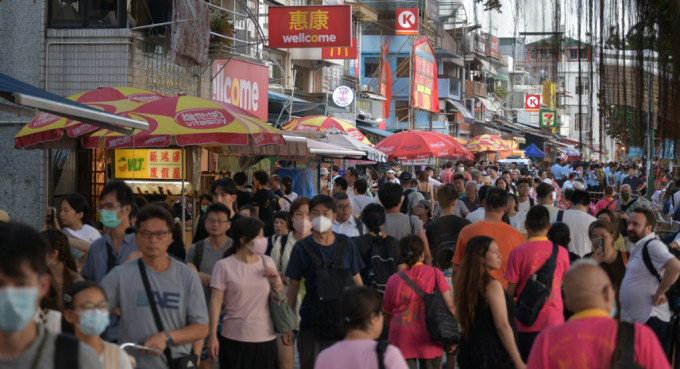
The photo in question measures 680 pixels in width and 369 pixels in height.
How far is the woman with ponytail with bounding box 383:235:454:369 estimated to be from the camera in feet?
22.9

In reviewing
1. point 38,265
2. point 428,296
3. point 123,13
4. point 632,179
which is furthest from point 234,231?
point 632,179

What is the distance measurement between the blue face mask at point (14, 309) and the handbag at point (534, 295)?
4.72 m

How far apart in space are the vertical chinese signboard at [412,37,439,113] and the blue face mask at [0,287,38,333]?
1377 inches

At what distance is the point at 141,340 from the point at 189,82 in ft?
48.6

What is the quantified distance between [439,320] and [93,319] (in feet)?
9.98

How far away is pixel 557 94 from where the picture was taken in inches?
174

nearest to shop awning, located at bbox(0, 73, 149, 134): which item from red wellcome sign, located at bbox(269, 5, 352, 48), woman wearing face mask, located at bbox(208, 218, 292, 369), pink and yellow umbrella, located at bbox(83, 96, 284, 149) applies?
pink and yellow umbrella, located at bbox(83, 96, 284, 149)

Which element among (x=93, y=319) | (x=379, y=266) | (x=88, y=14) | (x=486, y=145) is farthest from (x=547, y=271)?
(x=486, y=145)

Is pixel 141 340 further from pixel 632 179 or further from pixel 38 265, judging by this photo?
pixel 632 179

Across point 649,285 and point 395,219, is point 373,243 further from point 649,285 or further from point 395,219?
point 649,285

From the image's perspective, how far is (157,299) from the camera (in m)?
5.53

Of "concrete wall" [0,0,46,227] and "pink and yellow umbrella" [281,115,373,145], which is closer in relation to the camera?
"concrete wall" [0,0,46,227]

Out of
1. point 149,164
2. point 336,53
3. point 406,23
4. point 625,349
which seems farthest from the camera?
point 406,23

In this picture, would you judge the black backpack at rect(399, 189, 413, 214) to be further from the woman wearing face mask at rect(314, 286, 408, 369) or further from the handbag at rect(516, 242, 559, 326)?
the woman wearing face mask at rect(314, 286, 408, 369)
